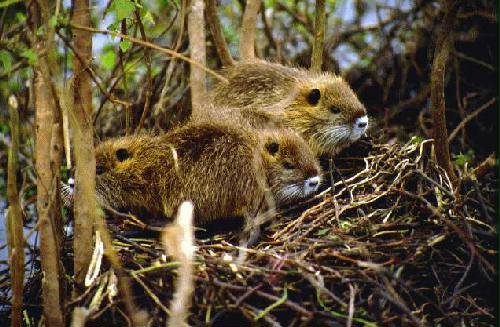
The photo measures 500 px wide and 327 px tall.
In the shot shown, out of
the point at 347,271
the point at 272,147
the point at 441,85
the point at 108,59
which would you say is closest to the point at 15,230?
the point at 347,271

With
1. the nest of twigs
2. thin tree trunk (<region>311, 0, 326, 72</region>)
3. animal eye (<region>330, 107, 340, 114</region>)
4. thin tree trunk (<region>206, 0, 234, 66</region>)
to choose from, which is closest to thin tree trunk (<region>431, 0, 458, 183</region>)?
the nest of twigs

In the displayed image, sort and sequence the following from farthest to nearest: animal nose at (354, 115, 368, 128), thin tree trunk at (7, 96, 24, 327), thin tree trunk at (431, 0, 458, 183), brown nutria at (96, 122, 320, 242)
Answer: animal nose at (354, 115, 368, 128) → brown nutria at (96, 122, 320, 242) → thin tree trunk at (431, 0, 458, 183) → thin tree trunk at (7, 96, 24, 327)

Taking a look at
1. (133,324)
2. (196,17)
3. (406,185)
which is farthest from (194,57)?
(133,324)

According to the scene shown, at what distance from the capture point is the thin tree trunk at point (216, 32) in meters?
4.52

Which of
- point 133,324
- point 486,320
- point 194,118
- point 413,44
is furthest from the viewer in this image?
point 413,44

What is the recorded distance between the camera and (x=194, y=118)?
3652 mm

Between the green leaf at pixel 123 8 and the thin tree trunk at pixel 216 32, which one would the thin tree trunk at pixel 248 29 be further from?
the green leaf at pixel 123 8

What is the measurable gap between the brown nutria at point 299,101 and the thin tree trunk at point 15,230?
69.5 inches

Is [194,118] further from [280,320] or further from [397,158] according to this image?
[280,320]

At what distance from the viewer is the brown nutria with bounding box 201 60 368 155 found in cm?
Result: 405

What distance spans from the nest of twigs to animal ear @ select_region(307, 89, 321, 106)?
102 cm

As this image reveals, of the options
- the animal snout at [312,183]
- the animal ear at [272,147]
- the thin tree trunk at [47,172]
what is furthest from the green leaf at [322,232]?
the thin tree trunk at [47,172]

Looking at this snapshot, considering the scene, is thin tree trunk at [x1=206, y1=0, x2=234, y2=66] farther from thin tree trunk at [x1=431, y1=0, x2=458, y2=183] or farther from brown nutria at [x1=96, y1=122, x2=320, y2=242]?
thin tree trunk at [x1=431, y1=0, x2=458, y2=183]

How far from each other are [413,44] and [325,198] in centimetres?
233
